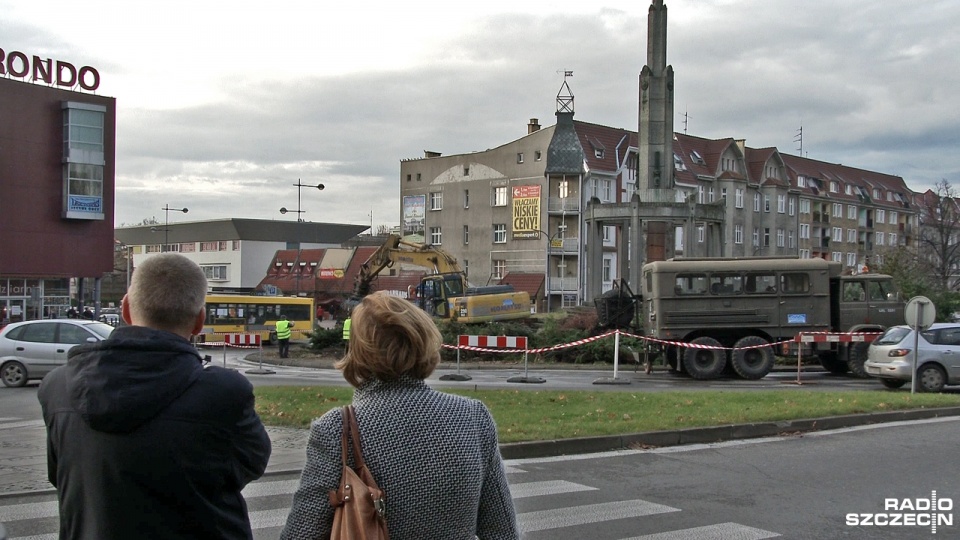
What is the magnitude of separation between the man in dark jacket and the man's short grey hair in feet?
0.24

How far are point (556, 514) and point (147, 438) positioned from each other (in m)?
5.73

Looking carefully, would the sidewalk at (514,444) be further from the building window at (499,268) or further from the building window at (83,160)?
the building window at (499,268)

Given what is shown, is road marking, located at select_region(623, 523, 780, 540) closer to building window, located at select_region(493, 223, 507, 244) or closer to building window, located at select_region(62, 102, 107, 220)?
building window, located at select_region(62, 102, 107, 220)

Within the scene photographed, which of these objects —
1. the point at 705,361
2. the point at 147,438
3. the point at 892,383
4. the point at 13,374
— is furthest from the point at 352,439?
the point at 705,361

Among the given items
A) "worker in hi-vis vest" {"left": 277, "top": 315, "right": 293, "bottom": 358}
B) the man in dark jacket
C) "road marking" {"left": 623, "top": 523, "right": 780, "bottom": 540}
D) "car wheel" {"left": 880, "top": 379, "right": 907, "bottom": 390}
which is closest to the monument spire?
"worker in hi-vis vest" {"left": 277, "top": 315, "right": 293, "bottom": 358}

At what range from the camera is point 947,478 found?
10.1m

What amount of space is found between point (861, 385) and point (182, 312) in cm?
2162

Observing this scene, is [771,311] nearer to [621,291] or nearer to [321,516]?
[621,291]

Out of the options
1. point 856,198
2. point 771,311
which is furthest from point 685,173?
point 771,311

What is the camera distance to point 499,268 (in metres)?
71.6

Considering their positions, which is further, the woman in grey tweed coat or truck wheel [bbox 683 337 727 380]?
truck wheel [bbox 683 337 727 380]

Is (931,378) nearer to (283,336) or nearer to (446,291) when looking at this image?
(283,336)

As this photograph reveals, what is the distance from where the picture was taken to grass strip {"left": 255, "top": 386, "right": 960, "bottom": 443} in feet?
41.0

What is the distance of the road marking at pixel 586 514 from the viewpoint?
7828 millimetres
